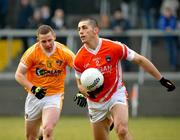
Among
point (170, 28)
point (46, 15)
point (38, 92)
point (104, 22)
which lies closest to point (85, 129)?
point (170, 28)

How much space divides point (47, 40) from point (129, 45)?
10.1 metres

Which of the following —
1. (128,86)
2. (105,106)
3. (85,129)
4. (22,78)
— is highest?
(22,78)

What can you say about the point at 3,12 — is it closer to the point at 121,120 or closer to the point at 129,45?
the point at 129,45

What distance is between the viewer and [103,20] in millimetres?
25375

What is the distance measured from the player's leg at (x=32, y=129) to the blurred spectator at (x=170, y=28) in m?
10.0

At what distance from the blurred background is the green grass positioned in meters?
0.84

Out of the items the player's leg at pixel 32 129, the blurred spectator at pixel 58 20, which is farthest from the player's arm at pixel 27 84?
the blurred spectator at pixel 58 20

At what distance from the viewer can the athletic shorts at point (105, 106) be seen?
519 inches

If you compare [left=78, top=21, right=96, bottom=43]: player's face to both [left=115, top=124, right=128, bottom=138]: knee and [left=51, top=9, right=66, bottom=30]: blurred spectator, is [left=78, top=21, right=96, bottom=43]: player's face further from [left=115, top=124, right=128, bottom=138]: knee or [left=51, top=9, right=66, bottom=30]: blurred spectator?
[left=51, top=9, right=66, bottom=30]: blurred spectator

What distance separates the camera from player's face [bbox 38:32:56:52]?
46.0ft

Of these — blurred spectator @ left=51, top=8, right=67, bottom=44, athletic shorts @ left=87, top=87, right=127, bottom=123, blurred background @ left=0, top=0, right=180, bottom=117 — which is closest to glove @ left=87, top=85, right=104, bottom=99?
athletic shorts @ left=87, top=87, right=127, bottom=123

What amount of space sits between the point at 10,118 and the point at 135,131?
5454mm

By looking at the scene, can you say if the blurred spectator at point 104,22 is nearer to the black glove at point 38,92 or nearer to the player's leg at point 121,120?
the black glove at point 38,92

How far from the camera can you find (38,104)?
14.3 metres
